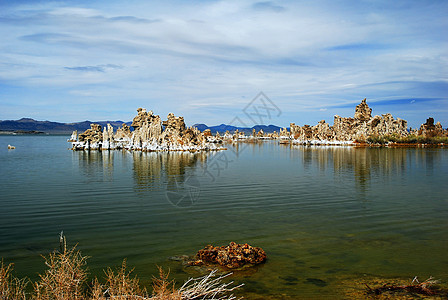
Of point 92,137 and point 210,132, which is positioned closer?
point 92,137

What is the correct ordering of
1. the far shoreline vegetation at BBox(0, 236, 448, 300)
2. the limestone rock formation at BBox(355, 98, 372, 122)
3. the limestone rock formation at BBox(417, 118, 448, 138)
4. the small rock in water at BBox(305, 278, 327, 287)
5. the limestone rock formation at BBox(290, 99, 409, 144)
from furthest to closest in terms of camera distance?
the limestone rock formation at BBox(355, 98, 372, 122) → the limestone rock formation at BBox(290, 99, 409, 144) → the limestone rock formation at BBox(417, 118, 448, 138) → the small rock in water at BBox(305, 278, 327, 287) → the far shoreline vegetation at BBox(0, 236, 448, 300)

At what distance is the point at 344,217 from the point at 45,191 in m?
22.1

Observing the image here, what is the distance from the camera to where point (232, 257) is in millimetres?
10461

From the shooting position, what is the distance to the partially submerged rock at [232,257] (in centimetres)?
1042

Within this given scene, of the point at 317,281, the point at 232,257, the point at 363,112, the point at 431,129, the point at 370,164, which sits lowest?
the point at 317,281

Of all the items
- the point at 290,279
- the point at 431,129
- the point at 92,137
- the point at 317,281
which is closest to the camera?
the point at 317,281

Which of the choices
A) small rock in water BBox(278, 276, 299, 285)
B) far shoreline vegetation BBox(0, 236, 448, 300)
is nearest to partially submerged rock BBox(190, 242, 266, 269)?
far shoreline vegetation BBox(0, 236, 448, 300)

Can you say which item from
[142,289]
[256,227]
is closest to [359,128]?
[256,227]

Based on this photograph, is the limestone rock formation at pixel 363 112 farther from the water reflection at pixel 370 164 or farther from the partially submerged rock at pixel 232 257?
the partially submerged rock at pixel 232 257

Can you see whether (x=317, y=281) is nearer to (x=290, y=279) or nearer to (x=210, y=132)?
(x=290, y=279)

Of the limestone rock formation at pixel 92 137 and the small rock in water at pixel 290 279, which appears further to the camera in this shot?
the limestone rock formation at pixel 92 137

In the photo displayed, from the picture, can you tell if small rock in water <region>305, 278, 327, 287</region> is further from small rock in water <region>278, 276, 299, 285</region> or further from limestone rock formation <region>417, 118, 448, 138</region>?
limestone rock formation <region>417, 118, 448, 138</region>

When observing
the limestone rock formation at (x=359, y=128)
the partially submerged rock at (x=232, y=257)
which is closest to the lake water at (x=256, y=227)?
the partially submerged rock at (x=232, y=257)

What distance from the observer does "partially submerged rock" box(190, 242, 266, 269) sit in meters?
10.4
